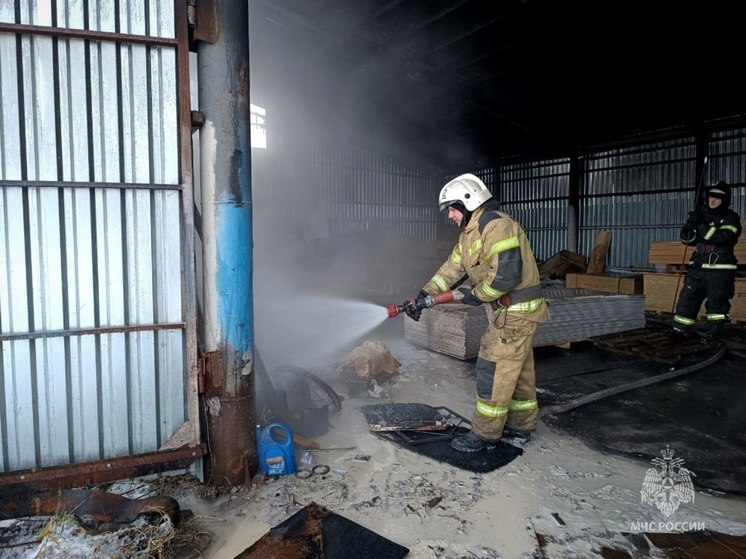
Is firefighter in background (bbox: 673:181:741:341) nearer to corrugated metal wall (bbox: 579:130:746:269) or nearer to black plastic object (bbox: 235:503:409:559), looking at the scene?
corrugated metal wall (bbox: 579:130:746:269)

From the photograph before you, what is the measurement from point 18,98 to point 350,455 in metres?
3.00

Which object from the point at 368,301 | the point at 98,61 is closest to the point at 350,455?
the point at 98,61

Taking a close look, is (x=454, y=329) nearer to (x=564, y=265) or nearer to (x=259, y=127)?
(x=564, y=265)

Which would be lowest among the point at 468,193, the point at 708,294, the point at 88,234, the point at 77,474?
the point at 77,474

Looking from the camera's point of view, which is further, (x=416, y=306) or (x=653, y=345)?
(x=653, y=345)

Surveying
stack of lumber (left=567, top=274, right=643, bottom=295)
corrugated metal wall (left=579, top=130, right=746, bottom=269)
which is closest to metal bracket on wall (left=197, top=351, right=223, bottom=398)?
stack of lumber (left=567, top=274, right=643, bottom=295)

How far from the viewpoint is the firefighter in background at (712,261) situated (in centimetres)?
673

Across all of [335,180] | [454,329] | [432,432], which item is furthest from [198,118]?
[335,180]

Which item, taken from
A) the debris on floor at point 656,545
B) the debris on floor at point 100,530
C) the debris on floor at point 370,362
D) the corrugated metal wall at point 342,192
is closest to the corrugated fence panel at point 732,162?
the corrugated metal wall at point 342,192

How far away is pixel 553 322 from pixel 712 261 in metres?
2.59

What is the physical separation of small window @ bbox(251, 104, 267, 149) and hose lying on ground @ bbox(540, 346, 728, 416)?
11.2 meters

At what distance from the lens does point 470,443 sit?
3.53 meters

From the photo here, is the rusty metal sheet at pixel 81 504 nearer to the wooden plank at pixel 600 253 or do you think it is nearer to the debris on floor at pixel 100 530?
the debris on floor at pixel 100 530

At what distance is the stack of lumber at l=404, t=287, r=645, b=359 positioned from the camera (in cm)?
588
